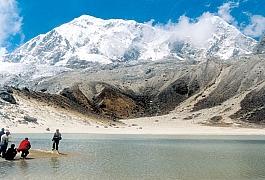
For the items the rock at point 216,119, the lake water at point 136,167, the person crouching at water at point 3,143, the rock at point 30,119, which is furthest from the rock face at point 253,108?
the person crouching at water at point 3,143

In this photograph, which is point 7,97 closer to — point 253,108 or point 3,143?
point 3,143

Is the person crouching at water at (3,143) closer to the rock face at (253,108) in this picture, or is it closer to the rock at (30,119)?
the rock at (30,119)

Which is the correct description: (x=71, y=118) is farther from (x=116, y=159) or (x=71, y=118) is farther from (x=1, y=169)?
(x=1, y=169)

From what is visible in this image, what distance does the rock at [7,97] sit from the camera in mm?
122000

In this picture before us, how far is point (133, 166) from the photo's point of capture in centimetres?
3825

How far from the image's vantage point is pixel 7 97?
123 metres

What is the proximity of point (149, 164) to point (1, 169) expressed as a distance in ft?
36.4

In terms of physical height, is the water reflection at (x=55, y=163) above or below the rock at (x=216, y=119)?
below

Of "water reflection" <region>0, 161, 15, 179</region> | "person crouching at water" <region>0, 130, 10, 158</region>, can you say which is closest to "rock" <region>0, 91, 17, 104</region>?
"person crouching at water" <region>0, 130, 10, 158</region>

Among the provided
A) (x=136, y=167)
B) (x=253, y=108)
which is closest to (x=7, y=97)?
(x=136, y=167)

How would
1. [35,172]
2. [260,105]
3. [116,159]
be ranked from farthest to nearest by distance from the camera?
[260,105], [116,159], [35,172]

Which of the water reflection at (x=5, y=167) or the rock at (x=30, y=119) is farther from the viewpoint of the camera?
the rock at (x=30, y=119)

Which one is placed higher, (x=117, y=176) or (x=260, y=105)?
(x=260, y=105)

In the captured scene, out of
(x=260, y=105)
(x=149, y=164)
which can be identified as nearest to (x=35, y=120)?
(x=149, y=164)
